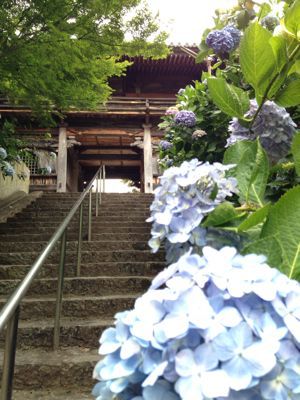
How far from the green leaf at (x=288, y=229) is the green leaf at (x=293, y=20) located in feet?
1.57

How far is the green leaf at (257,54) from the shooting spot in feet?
3.06

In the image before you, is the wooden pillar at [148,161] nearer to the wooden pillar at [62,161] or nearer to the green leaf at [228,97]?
the wooden pillar at [62,161]

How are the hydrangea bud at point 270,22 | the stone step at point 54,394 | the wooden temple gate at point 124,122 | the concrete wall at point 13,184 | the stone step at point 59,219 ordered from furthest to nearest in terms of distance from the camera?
Answer: the wooden temple gate at point 124,122 < the concrete wall at point 13,184 < the stone step at point 59,219 < the stone step at point 54,394 < the hydrangea bud at point 270,22

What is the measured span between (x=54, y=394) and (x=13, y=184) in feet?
18.5

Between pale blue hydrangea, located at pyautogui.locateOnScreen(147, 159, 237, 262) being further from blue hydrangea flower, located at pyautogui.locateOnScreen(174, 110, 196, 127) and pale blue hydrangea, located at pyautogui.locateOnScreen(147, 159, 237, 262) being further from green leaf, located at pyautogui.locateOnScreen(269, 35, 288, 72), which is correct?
blue hydrangea flower, located at pyautogui.locateOnScreen(174, 110, 196, 127)

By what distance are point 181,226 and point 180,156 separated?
2.54m

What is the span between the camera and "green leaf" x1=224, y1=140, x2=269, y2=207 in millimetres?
869

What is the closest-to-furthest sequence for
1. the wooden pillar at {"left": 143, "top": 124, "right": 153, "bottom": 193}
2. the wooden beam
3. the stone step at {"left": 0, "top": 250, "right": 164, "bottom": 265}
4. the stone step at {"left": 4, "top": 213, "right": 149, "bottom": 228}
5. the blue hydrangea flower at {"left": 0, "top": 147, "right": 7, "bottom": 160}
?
the stone step at {"left": 0, "top": 250, "right": 164, "bottom": 265}
the blue hydrangea flower at {"left": 0, "top": 147, "right": 7, "bottom": 160}
the stone step at {"left": 4, "top": 213, "right": 149, "bottom": 228}
the wooden pillar at {"left": 143, "top": 124, "right": 153, "bottom": 193}
the wooden beam

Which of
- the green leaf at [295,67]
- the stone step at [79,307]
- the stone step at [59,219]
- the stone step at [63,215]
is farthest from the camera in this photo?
the stone step at [63,215]

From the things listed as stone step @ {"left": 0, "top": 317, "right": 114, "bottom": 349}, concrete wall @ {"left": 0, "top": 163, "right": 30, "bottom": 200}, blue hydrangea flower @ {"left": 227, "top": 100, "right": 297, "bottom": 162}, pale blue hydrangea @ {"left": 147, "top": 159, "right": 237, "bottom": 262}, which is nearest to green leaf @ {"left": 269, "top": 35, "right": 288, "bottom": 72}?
blue hydrangea flower @ {"left": 227, "top": 100, "right": 297, "bottom": 162}

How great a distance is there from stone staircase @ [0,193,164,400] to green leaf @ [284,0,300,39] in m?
2.03

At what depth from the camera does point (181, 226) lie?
2.51 ft

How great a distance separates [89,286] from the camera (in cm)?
349

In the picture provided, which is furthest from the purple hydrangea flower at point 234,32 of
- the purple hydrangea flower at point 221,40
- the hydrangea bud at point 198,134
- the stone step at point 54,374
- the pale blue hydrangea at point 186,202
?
the stone step at point 54,374
